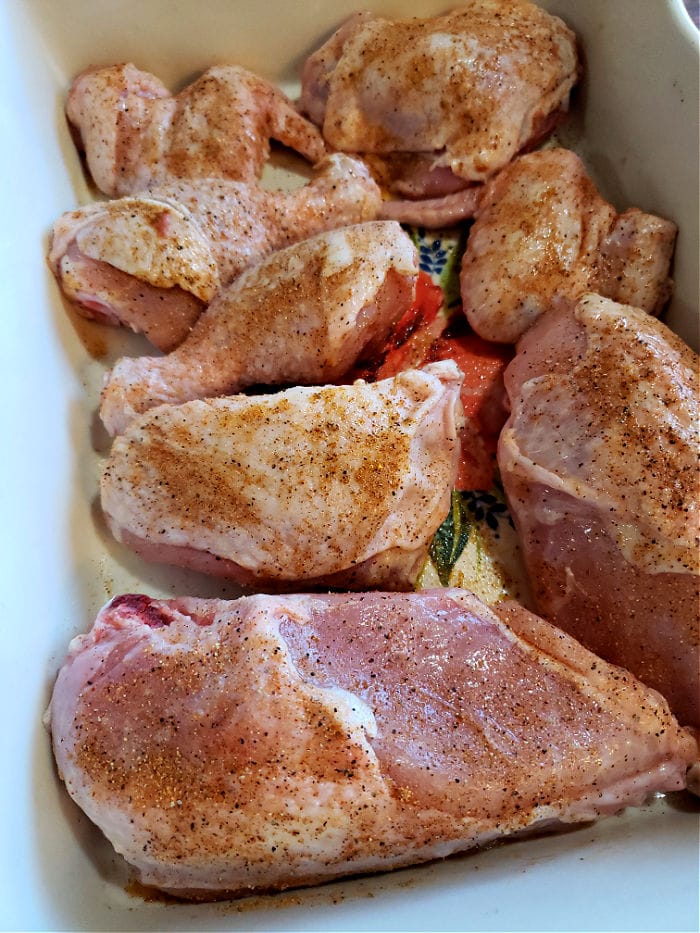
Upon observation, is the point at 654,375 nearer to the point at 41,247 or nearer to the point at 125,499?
the point at 125,499

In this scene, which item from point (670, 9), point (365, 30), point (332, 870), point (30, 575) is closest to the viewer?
point (332, 870)

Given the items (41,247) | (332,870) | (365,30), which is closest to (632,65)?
(365,30)

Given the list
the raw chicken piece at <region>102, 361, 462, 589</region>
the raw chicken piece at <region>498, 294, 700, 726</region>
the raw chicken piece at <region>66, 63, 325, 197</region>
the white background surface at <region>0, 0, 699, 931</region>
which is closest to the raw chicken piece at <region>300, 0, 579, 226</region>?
the white background surface at <region>0, 0, 699, 931</region>

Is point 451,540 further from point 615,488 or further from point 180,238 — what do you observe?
point 180,238

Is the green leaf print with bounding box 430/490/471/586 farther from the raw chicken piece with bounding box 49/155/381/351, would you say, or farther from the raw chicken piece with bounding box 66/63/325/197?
the raw chicken piece with bounding box 66/63/325/197

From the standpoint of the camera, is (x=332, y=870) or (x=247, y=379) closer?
(x=332, y=870)

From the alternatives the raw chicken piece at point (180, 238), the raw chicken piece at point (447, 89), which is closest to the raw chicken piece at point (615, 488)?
the raw chicken piece at point (447, 89)

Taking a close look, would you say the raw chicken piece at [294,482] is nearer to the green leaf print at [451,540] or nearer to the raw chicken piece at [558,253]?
the green leaf print at [451,540]
